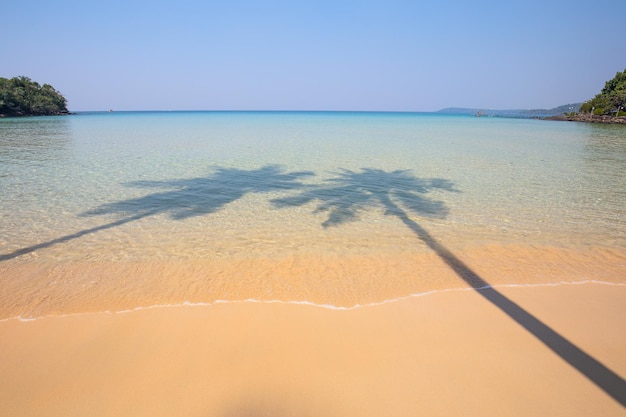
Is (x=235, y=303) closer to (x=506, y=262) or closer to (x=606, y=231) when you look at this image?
(x=506, y=262)

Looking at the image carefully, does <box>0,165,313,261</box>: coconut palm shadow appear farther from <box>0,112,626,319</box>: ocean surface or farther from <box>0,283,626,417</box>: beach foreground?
<box>0,283,626,417</box>: beach foreground

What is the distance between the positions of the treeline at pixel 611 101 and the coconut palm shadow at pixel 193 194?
8444cm

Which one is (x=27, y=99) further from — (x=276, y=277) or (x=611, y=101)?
(x=611, y=101)

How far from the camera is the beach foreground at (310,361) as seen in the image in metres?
2.73

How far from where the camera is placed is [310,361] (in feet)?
10.6

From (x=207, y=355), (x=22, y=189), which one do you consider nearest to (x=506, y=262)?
(x=207, y=355)

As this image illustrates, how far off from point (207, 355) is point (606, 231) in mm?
8992

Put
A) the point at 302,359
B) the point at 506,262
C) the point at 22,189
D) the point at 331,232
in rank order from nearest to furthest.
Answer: the point at 302,359 < the point at 506,262 < the point at 331,232 < the point at 22,189

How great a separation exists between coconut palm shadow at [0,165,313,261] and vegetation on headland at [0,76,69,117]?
286 ft

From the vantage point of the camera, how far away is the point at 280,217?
8242 mm

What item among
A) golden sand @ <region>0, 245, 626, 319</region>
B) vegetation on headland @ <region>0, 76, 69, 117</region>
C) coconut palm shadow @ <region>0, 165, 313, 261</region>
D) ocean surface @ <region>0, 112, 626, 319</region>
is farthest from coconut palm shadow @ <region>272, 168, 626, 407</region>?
vegetation on headland @ <region>0, 76, 69, 117</region>

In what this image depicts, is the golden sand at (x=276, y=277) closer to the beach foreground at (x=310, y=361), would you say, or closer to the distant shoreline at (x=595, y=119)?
the beach foreground at (x=310, y=361)

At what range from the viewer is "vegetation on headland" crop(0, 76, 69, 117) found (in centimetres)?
7244

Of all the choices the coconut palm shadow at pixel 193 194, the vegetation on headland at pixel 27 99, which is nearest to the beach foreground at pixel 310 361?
the coconut palm shadow at pixel 193 194
